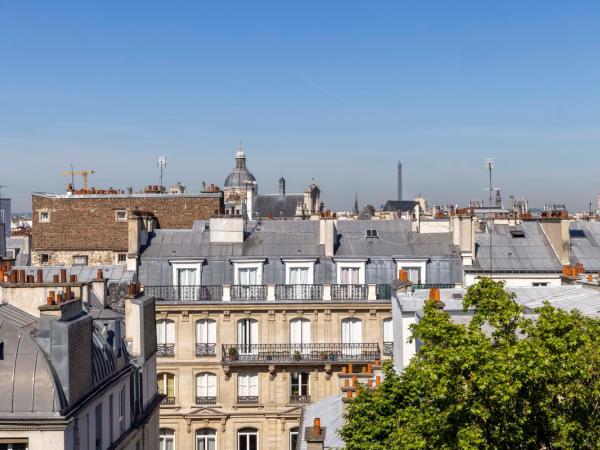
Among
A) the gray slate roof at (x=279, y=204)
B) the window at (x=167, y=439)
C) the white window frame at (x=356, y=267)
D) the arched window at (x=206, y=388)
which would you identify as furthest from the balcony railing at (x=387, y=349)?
the gray slate roof at (x=279, y=204)

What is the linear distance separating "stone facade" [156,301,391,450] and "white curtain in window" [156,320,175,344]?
0.61 ft

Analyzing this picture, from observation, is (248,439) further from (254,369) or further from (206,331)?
(206,331)

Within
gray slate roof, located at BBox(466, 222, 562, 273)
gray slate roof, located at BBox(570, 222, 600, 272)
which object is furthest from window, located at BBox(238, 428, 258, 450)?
gray slate roof, located at BBox(570, 222, 600, 272)

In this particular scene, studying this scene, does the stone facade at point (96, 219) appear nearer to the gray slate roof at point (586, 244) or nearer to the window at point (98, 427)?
the gray slate roof at point (586, 244)

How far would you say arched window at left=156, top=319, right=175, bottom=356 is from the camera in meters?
36.4

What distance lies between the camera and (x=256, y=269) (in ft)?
124

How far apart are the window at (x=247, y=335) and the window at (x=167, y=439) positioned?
413 cm

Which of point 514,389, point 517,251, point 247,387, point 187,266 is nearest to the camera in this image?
point 514,389

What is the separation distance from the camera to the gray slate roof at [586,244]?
137ft

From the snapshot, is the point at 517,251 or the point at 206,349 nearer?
the point at 206,349

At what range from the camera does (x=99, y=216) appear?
154ft

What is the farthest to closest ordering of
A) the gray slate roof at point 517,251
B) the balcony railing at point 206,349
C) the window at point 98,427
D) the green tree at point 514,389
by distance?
the gray slate roof at point 517,251, the balcony railing at point 206,349, the window at point 98,427, the green tree at point 514,389

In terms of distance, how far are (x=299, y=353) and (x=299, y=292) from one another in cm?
242

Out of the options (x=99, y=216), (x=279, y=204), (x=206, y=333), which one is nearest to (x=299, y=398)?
(x=206, y=333)
